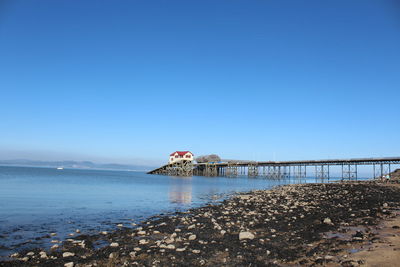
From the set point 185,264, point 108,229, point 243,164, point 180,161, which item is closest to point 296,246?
point 185,264

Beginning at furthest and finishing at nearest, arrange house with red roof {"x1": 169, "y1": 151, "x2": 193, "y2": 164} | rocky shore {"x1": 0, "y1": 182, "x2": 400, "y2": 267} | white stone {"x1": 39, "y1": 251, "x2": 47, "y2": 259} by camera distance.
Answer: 1. house with red roof {"x1": 169, "y1": 151, "x2": 193, "y2": 164}
2. white stone {"x1": 39, "y1": 251, "x2": 47, "y2": 259}
3. rocky shore {"x1": 0, "y1": 182, "x2": 400, "y2": 267}

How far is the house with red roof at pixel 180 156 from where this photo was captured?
110062 millimetres

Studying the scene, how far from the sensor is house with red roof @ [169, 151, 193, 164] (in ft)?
361

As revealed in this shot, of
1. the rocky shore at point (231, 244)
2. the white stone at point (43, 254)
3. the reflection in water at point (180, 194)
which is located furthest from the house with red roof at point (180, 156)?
the white stone at point (43, 254)

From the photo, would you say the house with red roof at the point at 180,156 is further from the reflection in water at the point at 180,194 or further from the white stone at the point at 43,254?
the white stone at the point at 43,254

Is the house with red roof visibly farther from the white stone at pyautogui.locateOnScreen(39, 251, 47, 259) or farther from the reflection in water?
the white stone at pyautogui.locateOnScreen(39, 251, 47, 259)

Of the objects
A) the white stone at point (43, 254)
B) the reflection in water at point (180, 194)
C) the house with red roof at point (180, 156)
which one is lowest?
the reflection in water at point (180, 194)

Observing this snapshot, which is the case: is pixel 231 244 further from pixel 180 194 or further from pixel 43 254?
pixel 180 194

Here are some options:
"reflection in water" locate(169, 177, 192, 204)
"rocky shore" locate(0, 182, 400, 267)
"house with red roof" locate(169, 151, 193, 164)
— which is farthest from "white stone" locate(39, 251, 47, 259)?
"house with red roof" locate(169, 151, 193, 164)

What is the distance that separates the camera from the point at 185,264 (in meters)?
7.89

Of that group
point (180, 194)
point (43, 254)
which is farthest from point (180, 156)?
point (43, 254)

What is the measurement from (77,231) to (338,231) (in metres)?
11.9

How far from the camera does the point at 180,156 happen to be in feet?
370

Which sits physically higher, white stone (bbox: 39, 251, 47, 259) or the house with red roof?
the house with red roof
